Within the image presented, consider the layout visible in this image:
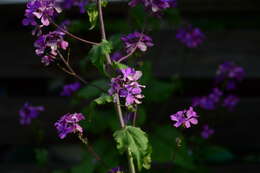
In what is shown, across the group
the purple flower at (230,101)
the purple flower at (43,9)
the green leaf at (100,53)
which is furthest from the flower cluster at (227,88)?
the purple flower at (43,9)

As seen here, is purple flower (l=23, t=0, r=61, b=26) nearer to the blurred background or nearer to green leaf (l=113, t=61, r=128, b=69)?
green leaf (l=113, t=61, r=128, b=69)

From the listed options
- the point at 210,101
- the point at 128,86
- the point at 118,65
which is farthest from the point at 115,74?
the point at 210,101

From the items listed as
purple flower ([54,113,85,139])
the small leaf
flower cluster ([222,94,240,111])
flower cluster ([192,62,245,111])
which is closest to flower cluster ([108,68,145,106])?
the small leaf

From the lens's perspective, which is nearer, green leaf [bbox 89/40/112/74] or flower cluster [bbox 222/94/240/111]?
green leaf [bbox 89/40/112/74]

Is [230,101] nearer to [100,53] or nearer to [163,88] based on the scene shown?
[163,88]

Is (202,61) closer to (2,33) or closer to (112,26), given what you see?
(112,26)

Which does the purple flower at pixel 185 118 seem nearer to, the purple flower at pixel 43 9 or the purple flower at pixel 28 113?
the purple flower at pixel 43 9

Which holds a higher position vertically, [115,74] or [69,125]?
[115,74]
